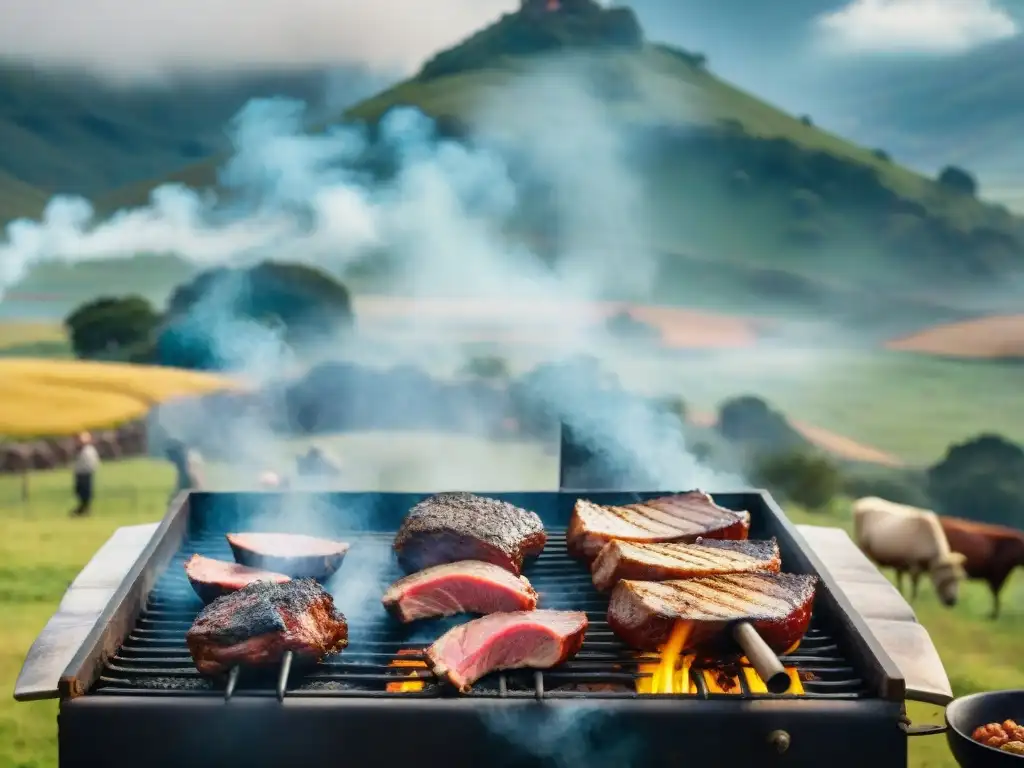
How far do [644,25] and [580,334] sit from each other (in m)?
3.68

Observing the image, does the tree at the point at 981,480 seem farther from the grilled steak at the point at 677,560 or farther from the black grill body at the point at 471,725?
the black grill body at the point at 471,725

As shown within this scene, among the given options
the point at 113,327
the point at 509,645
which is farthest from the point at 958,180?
the point at 509,645

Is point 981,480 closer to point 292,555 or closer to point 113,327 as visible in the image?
point 292,555

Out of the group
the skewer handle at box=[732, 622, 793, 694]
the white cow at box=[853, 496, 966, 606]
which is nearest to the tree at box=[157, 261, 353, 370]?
the white cow at box=[853, 496, 966, 606]

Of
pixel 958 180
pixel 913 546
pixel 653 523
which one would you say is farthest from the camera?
pixel 958 180

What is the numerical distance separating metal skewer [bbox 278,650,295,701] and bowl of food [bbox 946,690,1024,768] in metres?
2.18

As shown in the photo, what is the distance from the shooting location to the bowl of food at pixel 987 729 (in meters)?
3.20

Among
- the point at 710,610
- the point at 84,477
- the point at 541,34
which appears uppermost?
the point at 541,34

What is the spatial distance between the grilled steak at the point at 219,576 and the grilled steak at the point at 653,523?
1.25 m

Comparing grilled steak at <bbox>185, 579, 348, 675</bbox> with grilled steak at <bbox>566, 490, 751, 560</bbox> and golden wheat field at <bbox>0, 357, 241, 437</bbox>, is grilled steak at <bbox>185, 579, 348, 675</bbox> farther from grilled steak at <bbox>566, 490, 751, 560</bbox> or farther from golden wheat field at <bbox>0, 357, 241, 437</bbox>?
golden wheat field at <bbox>0, 357, 241, 437</bbox>

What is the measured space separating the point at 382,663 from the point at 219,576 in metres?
0.86

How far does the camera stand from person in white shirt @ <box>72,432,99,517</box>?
1033cm

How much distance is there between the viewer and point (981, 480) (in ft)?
36.3

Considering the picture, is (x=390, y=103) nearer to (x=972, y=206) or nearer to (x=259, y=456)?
(x=259, y=456)
